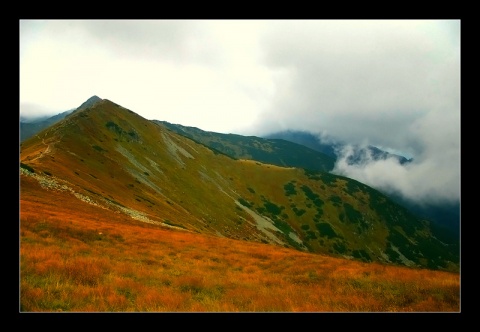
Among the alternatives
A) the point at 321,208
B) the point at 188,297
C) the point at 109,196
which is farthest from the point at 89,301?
the point at 321,208

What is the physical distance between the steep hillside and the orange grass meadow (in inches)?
A: 1007

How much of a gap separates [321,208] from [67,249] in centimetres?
18712

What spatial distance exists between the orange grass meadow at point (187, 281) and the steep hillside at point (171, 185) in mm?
25572

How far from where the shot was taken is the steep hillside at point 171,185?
62.0 metres

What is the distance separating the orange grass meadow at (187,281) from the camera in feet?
39.0

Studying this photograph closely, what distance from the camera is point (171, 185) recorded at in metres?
112

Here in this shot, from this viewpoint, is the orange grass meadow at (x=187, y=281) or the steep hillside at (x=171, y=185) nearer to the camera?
the orange grass meadow at (x=187, y=281)

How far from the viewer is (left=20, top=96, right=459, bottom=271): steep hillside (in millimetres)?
61953

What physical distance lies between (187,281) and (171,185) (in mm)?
98681

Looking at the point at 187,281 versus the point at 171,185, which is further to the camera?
the point at 171,185

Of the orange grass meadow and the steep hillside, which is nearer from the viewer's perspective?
the orange grass meadow
